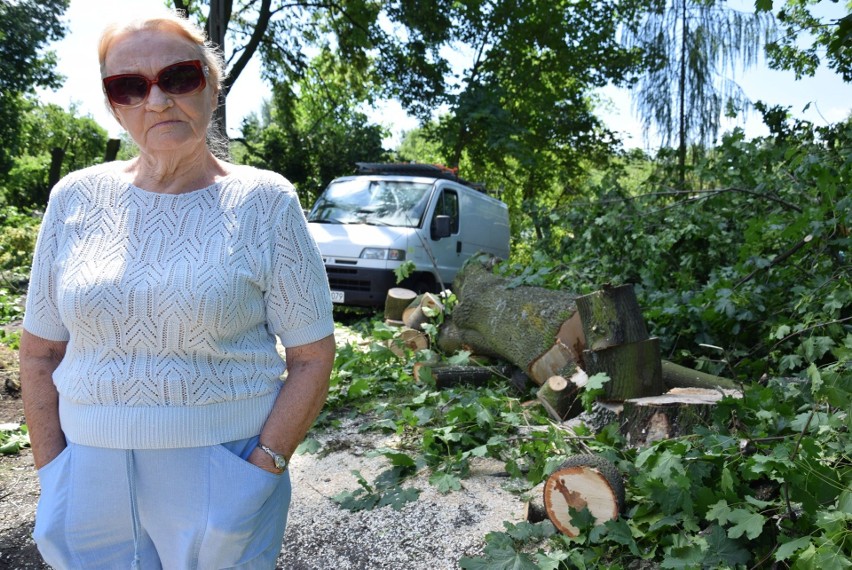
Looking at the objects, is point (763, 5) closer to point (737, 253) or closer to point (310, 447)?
point (310, 447)

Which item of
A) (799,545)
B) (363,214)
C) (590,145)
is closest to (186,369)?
(799,545)

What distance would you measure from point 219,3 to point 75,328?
1139 cm

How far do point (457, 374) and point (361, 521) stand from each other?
6.21 ft

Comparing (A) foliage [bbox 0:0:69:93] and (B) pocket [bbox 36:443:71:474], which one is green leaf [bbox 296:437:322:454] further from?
(A) foliage [bbox 0:0:69:93]

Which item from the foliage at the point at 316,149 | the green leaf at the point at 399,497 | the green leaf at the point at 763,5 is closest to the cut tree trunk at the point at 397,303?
the green leaf at the point at 399,497

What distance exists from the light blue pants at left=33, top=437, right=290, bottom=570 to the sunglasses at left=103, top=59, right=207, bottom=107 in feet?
2.57

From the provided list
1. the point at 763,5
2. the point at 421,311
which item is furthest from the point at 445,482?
the point at 421,311

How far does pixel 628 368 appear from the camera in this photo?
4.08 m

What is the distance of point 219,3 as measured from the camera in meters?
11.8

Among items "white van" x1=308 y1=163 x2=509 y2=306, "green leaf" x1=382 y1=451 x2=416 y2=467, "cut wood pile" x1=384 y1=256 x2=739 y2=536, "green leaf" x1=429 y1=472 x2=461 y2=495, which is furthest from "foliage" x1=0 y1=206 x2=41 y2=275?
"green leaf" x1=429 y1=472 x2=461 y2=495

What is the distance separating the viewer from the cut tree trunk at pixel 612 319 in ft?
13.6

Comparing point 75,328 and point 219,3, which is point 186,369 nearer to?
point 75,328

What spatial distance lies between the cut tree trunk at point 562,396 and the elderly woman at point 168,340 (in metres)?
2.84

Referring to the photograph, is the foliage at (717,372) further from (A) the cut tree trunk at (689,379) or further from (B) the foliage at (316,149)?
(B) the foliage at (316,149)
